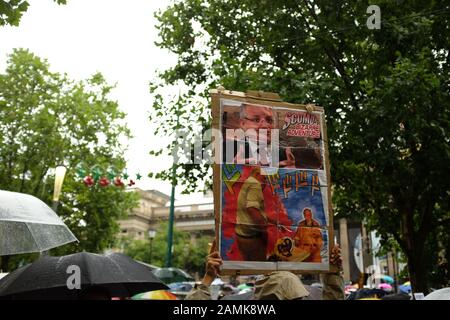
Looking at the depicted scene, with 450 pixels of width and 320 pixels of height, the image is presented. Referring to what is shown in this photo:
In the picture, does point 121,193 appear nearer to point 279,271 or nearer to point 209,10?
point 209,10

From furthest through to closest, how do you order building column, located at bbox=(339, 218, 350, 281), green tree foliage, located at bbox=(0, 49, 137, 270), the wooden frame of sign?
building column, located at bbox=(339, 218, 350, 281), green tree foliage, located at bbox=(0, 49, 137, 270), the wooden frame of sign

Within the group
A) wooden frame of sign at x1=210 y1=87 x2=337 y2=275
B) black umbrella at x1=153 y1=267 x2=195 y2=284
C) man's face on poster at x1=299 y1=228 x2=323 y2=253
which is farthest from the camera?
black umbrella at x1=153 y1=267 x2=195 y2=284

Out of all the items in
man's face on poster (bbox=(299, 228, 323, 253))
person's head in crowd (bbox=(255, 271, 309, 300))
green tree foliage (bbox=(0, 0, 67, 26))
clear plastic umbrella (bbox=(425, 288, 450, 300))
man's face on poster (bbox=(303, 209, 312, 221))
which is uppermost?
green tree foliage (bbox=(0, 0, 67, 26))

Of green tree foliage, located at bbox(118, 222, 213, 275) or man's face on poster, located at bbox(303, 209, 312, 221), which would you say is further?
green tree foliage, located at bbox(118, 222, 213, 275)

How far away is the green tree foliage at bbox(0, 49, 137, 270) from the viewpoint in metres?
20.7

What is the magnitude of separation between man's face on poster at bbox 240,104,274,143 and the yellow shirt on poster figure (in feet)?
1.26

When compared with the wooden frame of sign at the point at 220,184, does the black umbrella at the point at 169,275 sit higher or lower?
lower

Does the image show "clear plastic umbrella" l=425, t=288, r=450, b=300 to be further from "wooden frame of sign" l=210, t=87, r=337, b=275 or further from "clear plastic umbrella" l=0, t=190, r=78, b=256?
"clear plastic umbrella" l=0, t=190, r=78, b=256

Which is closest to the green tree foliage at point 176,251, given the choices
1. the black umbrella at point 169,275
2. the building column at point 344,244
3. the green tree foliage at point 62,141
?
the building column at point 344,244

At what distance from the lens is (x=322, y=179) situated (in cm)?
388

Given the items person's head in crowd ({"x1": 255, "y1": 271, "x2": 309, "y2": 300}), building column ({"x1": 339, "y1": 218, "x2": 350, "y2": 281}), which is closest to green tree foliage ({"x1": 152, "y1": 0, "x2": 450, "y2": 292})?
person's head in crowd ({"x1": 255, "y1": 271, "x2": 309, "y2": 300})

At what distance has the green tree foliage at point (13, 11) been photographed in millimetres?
6047

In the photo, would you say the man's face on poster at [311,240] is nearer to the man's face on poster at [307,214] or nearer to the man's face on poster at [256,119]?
the man's face on poster at [307,214]
